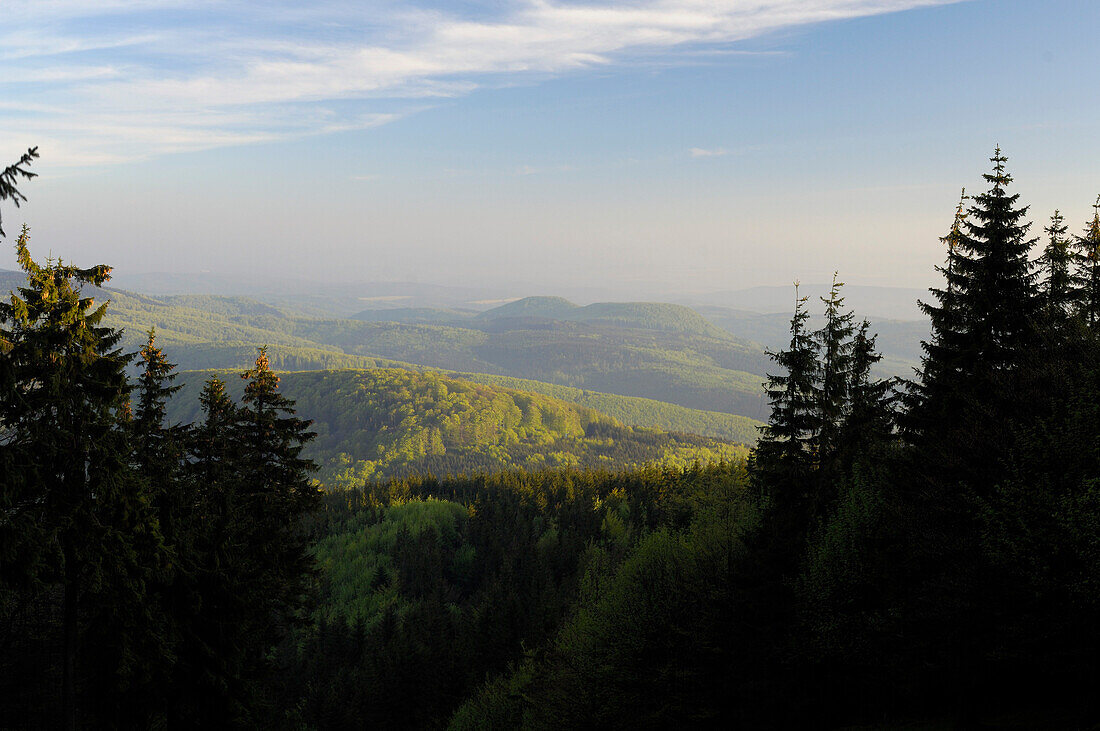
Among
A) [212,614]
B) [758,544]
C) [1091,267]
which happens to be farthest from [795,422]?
[212,614]

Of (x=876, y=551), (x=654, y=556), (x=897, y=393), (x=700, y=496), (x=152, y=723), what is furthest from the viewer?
(x=700, y=496)

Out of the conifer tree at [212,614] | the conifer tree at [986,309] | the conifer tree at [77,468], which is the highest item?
the conifer tree at [986,309]

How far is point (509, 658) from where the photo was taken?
58.9m

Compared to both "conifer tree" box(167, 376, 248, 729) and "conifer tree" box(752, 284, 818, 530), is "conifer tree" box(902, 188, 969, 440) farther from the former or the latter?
"conifer tree" box(167, 376, 248, 729)

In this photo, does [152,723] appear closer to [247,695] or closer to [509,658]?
[247,695]

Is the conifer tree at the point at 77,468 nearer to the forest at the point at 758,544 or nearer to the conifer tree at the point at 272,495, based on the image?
the forest at the point at 758,544

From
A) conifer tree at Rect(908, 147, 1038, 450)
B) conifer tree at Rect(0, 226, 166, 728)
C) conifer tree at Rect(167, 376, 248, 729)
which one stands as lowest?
conifer tree at Rect(167, 376, 248, 729)

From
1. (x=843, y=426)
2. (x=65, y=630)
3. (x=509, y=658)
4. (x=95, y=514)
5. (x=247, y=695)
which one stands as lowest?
(x=509, y=658)

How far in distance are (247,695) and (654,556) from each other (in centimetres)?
2676

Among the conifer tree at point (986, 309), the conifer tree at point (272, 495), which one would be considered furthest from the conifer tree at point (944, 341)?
the conifer tree at point (272, 495)

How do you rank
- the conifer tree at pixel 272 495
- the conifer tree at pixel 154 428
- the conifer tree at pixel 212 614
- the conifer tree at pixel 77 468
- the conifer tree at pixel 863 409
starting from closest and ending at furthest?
the conifer tree at pixel 77 468 → the conifer tree at pixel 154 428 → the conifer tree at pixel 212 614 → the conifer tree at pixel 272 495 → the conifer tree at pixel 863 409

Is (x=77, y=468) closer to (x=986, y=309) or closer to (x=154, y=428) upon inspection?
(x=154, y=428)

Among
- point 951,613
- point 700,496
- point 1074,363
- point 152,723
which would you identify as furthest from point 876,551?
point 700,496

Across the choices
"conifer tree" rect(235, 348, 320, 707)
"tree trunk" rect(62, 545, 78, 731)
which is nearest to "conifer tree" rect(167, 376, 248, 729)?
"conifer tree" rect(235, 348, 320, 707)
